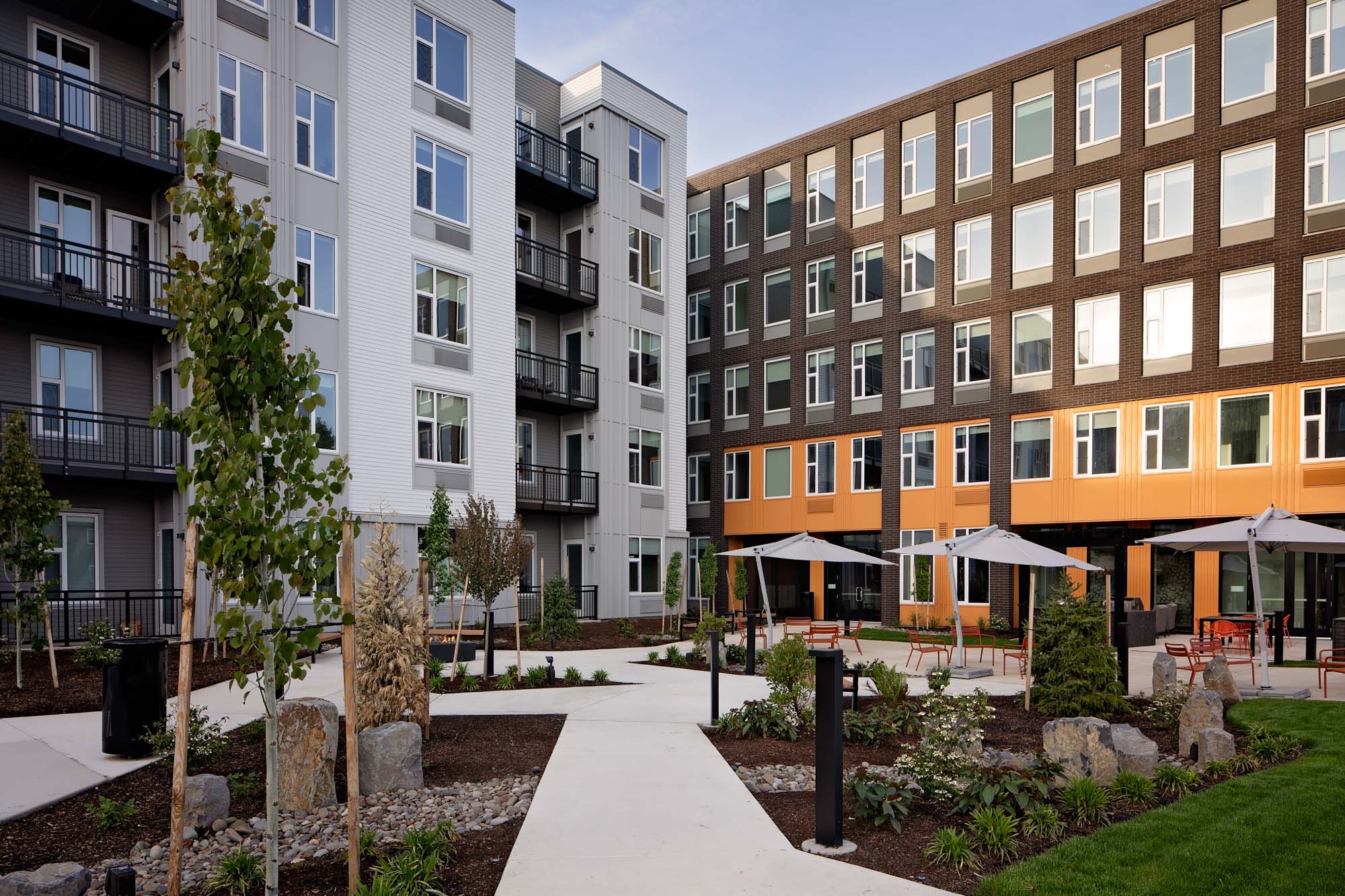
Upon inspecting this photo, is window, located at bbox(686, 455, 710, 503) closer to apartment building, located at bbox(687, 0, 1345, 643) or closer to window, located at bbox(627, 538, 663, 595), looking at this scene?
apartment building, located at bbox(687, 0, 1345, 643)

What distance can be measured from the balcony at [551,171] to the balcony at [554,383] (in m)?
5.10

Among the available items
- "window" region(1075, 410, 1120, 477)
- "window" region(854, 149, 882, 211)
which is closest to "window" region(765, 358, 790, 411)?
"window" region(854, 149, 882, 211)

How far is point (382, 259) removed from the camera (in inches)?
934

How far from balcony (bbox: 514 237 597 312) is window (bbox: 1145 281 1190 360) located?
55.1 feet

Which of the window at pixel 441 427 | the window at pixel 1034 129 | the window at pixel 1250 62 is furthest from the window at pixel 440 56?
the window at pixel 1250 62

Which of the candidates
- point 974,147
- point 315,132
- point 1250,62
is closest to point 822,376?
point 974,147

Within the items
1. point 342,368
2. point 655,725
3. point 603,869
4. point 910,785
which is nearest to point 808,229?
point 342,368

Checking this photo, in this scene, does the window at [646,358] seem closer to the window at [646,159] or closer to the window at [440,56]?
the window at [646,159]

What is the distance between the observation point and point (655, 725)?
1110cm

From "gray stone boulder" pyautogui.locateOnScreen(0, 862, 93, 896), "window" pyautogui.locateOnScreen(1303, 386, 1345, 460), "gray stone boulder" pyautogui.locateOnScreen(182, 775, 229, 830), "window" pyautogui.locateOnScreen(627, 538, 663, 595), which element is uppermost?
"window" pyautogui.locateOnScreen(1303, 386, 1345, 460)

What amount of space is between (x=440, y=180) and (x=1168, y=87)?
2107 centimetres

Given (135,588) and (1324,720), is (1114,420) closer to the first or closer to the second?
(1324,720)

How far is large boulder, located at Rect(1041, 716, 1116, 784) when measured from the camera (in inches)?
318

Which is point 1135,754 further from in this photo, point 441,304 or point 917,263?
point 917,263
